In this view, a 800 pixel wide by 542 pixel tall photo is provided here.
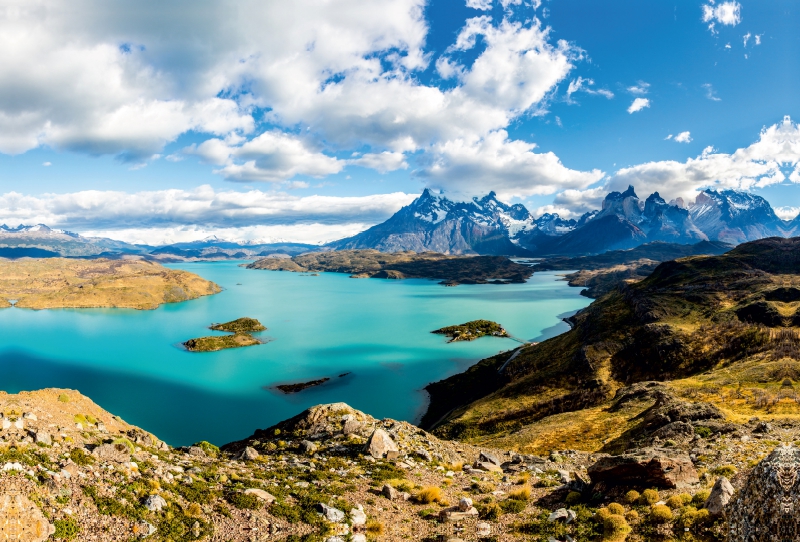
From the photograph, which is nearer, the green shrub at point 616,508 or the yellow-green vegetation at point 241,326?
the green shrub at point 616,508

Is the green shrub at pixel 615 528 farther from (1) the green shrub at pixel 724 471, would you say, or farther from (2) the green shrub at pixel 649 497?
(1) the green shrub at pixel 724 471

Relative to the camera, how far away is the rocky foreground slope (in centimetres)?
1439

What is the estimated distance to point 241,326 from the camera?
176375 mm

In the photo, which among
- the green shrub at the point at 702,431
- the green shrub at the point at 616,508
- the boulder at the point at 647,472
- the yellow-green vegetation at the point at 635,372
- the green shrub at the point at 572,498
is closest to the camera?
the green shrub at the point at 616,508

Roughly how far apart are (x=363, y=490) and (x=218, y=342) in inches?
5501

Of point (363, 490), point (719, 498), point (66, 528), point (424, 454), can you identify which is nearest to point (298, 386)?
point (424, 454)

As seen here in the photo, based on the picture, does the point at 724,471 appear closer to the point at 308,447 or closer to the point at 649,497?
the point at 649,497

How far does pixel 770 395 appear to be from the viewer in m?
52.4

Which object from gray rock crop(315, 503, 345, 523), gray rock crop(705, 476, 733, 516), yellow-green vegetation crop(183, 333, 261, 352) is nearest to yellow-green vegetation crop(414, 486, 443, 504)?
gray rock crop(315, 503, 345, 523)

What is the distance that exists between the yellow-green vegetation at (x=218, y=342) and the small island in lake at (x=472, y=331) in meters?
76.4

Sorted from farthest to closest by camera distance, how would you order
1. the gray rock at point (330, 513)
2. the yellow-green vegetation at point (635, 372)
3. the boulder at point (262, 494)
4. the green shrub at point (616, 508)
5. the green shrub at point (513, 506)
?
the yellow-green vegetation at point (635, 372), the green shrub at point (513, 506), the boulder at point (262, 494), the gray rock at point (330, 513), the green shrub at point (616, 508)

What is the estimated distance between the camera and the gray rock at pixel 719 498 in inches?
630

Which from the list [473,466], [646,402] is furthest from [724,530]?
[646,402]

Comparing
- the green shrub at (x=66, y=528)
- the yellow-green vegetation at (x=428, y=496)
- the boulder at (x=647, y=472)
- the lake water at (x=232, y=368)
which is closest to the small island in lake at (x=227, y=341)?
the lake water at (x=232, y=368)
